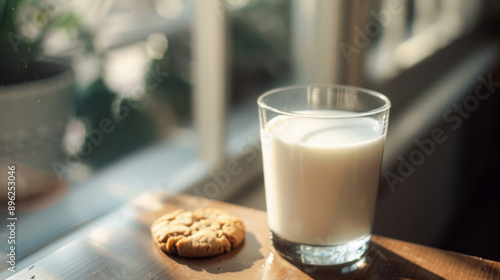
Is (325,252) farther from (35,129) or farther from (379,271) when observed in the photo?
(35,129)

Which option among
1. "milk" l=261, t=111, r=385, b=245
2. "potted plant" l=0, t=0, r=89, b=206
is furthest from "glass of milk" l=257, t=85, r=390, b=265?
"potted plant" l=0, t=0, r=89, b=206

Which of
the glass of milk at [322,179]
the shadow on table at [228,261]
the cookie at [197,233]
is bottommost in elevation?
the shadow on table at [228,261]

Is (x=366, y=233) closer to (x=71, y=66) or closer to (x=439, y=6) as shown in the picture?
(x=71, y=66)

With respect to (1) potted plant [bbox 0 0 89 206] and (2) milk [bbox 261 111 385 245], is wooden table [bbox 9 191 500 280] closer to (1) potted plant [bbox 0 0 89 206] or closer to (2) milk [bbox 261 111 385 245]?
(2) milk [bbox 261 111 385 245]

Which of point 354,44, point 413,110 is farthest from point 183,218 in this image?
point 413,110

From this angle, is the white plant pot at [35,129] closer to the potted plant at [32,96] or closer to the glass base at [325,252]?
the potted plant at [32,96]

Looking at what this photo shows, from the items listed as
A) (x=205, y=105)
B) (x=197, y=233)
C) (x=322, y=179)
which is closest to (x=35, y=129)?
→ (x=197, y=233)

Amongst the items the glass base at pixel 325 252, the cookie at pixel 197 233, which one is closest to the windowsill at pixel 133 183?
the cookie at pixel 197 233
